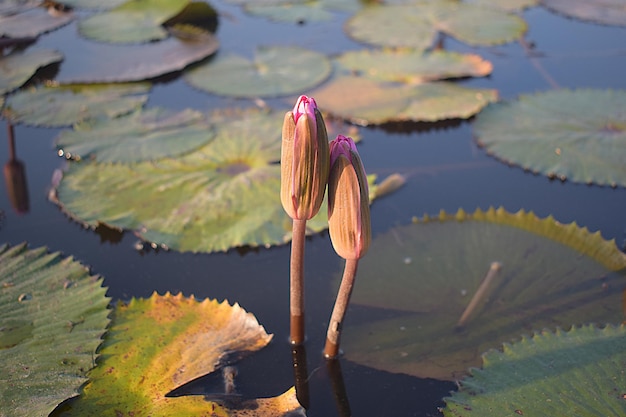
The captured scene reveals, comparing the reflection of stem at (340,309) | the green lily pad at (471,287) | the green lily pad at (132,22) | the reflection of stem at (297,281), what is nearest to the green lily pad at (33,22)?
the green lily pad at (132,22)

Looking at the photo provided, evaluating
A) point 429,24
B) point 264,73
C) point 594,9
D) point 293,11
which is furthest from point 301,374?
point 594,9

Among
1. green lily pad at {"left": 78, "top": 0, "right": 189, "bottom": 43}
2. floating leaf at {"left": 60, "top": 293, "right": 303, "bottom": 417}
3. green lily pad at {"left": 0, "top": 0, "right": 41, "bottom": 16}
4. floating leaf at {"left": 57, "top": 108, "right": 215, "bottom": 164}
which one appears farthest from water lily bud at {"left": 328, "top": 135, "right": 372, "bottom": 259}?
green lily pad at {"left": 0, "top": 0, "right": 41, "bottom": 16}

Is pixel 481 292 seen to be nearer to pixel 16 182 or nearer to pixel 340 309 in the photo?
pixel 340 309

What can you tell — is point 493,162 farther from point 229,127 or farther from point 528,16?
point 528,16

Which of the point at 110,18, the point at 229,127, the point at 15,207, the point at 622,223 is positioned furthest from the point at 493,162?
the point at 110,18

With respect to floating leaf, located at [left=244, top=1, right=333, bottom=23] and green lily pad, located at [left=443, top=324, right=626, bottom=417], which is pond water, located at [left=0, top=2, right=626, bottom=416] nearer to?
green lily pad, located at [left=443, top=324, right=626, bottom=417]

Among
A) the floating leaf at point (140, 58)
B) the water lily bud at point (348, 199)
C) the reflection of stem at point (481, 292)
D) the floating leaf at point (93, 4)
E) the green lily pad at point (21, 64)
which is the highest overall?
the water lily bud at point (348, 199)

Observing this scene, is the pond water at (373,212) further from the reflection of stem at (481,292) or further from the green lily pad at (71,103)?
the reflection of stem at (481,292)
